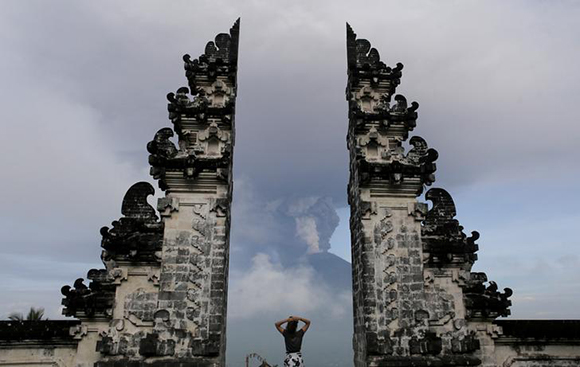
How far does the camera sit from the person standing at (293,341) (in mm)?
9227

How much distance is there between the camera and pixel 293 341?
9.35 metres

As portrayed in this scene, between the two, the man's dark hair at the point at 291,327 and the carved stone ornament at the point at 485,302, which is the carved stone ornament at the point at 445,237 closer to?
the carved stone ornament at the point at 485,302

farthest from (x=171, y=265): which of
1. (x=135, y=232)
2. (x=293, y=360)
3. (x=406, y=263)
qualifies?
(x=406, y=263)

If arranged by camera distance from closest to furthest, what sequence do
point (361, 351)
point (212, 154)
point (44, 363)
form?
point (44, 363)
point (361, 351)
point (212, 154)

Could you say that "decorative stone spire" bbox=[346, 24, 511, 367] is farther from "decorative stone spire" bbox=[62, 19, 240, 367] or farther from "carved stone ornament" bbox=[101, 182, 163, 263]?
"carved stone ornament" bbox=[101, 182, 163, 263]

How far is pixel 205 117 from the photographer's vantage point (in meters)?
11.2

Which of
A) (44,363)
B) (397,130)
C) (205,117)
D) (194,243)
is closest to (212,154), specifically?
(205,117)

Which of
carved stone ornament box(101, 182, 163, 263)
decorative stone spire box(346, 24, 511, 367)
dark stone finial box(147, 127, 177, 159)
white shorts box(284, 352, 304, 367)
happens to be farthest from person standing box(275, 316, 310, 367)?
dark stone finial box(147, 127, 177, 159)

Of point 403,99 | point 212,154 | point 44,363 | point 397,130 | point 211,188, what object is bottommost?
point 44,363

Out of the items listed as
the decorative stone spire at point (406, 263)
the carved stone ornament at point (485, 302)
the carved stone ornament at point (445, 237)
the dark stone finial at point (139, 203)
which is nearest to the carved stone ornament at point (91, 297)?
the dark stone finial at point (139, 203)

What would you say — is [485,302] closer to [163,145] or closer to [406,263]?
[406,263]

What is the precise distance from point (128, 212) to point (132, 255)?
1201 mm

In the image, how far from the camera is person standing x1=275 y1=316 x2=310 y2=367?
923cm

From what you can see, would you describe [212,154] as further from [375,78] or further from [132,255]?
[375,78]
